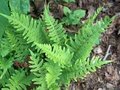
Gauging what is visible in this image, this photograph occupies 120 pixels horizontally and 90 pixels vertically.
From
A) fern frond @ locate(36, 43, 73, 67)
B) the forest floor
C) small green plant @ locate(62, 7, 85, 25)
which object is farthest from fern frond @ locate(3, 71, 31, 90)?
small green plant @ locate(62, 7, 85, 25)

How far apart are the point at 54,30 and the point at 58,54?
0.31 m

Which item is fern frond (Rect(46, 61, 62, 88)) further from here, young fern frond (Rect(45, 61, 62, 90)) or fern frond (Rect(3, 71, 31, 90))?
fern frond (Rect(3, 71, 31, 90))

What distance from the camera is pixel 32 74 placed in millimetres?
2590

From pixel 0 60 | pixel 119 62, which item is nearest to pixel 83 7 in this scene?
pixel 119 62

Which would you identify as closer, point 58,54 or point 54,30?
point 58,54

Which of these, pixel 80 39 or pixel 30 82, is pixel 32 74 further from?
pixel 80 39

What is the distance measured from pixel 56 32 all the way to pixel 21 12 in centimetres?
35

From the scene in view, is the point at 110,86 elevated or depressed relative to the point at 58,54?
depressed

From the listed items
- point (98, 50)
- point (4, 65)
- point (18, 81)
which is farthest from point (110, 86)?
point (4, 65)

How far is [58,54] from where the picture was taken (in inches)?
92.2

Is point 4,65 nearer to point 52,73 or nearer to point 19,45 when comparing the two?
point 19,45

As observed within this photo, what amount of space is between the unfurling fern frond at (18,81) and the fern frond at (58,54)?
33 centimetres

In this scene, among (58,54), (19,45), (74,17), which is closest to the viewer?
(58,54)

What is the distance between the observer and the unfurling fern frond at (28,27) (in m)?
2.44
